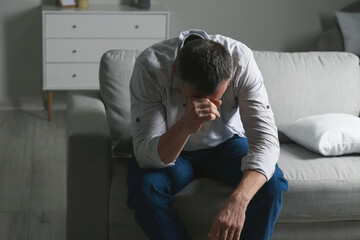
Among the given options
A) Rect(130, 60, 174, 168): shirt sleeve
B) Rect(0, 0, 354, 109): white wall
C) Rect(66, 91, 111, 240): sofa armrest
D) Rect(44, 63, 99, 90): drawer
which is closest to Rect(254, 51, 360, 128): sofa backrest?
Rect(130, 60, 174, 168): shirt sleeve

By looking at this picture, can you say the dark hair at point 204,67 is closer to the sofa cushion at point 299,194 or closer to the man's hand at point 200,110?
the man's hand at point 200,110

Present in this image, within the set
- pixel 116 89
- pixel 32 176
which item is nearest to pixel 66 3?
pixel 32 176

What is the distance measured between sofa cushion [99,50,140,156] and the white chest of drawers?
63.7 inches

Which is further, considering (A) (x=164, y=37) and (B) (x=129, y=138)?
(A) (x=164, y=37)

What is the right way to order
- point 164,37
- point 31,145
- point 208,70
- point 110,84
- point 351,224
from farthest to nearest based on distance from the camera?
point 164,37, point 31,145, point 110,84, point 351,224, point 208,70

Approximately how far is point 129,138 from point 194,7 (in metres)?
2.48

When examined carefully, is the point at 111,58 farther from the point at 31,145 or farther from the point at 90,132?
the point at 31,145

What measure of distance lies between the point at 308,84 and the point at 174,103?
2.69 feet

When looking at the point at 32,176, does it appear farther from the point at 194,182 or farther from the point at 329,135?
the point at 329,135

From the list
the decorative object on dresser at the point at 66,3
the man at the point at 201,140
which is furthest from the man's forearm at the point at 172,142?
the decorative object on dresser at the point at 66,3

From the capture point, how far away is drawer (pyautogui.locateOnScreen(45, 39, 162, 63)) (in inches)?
175

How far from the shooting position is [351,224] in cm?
264

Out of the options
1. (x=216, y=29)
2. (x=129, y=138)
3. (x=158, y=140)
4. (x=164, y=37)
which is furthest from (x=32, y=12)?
(x=158, y=140)

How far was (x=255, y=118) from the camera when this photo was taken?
7.86 ft
